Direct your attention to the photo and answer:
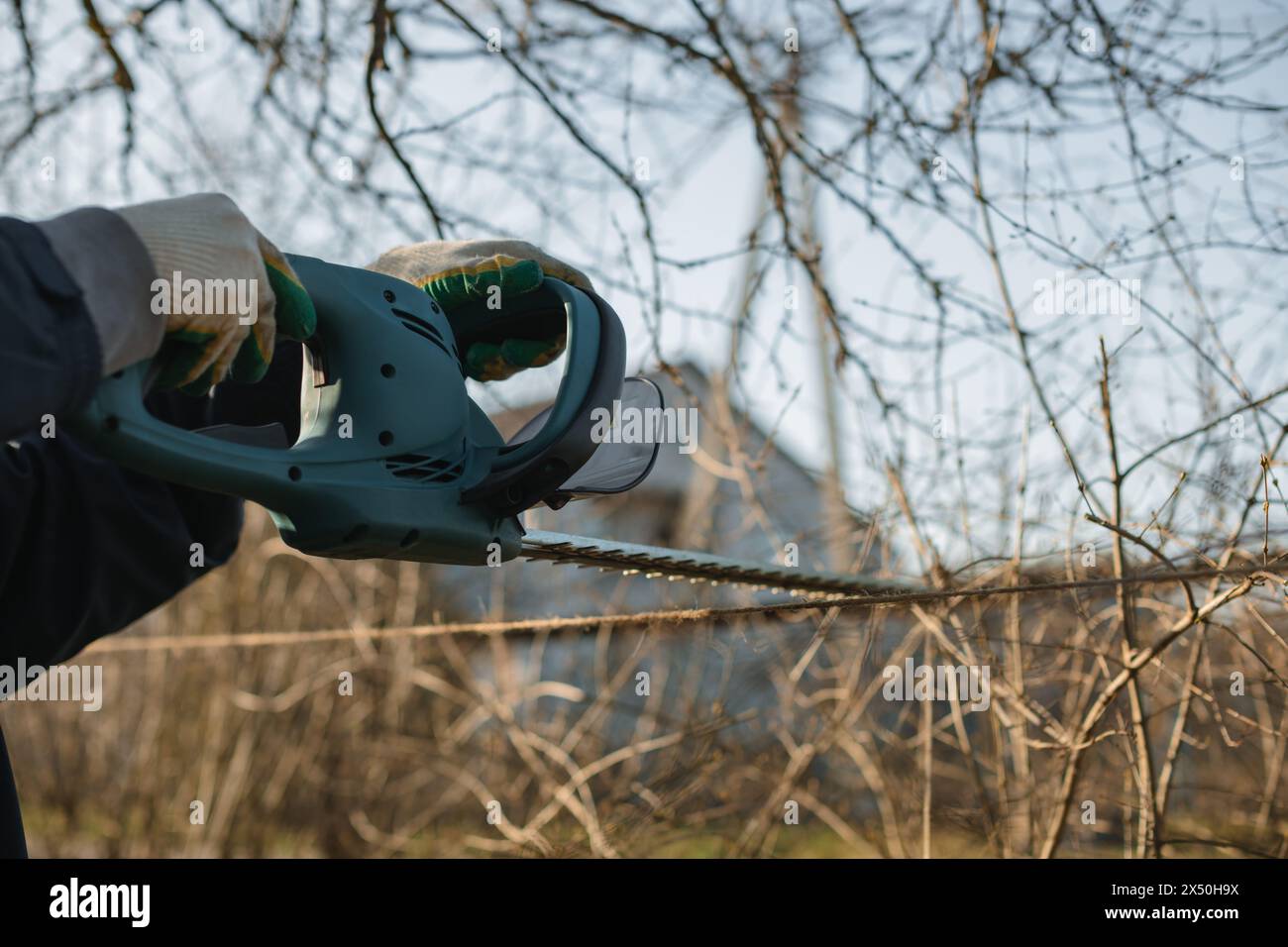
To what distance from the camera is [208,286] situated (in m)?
1.08

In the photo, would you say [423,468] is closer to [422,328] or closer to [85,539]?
[422,328]

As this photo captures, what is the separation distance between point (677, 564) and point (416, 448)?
42 centimetres

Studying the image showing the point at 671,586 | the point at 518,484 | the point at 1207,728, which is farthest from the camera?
the point at 1207,728

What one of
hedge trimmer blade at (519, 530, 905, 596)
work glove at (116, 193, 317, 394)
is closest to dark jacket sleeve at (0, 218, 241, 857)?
work glove at (116, 193, 317, 394)

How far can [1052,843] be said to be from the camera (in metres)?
2.00

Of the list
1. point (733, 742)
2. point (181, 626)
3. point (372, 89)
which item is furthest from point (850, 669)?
point (181, 626)

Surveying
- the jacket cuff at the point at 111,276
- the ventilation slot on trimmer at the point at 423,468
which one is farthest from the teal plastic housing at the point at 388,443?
the jacket cuff at the point at 111,276

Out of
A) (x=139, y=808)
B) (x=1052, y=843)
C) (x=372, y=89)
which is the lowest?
(x=139, y=808)

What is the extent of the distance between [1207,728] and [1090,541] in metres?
1.10

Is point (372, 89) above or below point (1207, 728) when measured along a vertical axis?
above

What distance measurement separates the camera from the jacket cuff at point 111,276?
100 centimetres

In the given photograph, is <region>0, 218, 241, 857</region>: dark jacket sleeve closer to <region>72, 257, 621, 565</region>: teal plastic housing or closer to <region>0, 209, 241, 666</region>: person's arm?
<region>0, 209, 241, 666</region>: person's arm

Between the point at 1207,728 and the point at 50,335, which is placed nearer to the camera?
the point at 50,335
